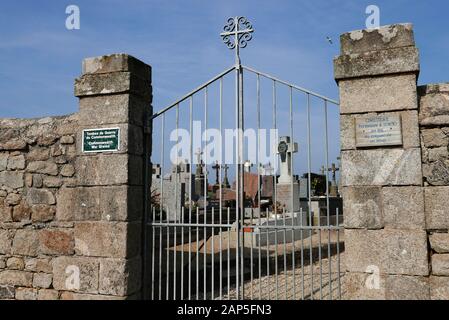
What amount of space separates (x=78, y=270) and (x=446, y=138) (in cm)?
358

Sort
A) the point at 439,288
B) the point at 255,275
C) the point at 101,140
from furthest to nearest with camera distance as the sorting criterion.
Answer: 1. the point at 255,275
2. the point at 101,140
3. the point at 439,288

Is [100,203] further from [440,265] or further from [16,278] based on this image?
[440,265]

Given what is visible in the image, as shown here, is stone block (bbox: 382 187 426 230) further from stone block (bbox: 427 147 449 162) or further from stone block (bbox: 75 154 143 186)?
stone block (bbox: 75 154 143 186)

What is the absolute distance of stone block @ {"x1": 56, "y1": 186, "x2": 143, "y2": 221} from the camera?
12.7 feet

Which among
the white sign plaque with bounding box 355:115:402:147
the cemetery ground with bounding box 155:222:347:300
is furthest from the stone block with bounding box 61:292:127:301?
the white sign plaque with bounding box 355:115:402:147

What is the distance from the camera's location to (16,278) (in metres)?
4.21

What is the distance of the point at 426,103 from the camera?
321 centimetres

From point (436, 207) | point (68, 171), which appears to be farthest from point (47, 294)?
point (436, 207)

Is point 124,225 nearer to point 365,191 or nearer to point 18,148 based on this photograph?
point 18,148

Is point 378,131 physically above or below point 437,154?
above

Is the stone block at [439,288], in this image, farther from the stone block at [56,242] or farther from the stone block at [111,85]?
the stone block at [56,242]

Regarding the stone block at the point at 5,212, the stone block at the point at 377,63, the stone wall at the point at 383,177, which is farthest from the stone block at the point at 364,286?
the stone block at the point at 5,212

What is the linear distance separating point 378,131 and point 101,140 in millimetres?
2648
